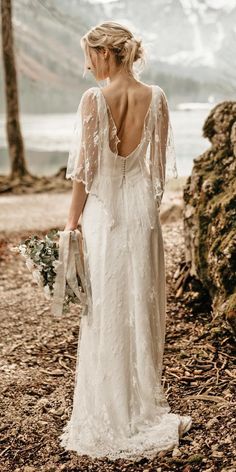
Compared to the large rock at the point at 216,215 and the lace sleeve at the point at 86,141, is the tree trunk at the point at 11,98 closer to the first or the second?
the large rock at the point at 216,215

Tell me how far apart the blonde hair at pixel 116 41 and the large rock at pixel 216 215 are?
1.85m

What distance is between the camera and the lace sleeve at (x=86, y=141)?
3312 mm

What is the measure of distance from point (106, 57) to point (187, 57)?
17932 centimetres

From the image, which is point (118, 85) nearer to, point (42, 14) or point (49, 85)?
point (42, 14)

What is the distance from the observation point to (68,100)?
166 meters

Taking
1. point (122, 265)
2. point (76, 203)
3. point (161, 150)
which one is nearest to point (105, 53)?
point (161, 150)

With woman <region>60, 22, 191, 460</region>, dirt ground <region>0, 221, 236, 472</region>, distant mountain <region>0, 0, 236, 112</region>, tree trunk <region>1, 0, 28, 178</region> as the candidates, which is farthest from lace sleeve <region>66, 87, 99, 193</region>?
distant mountain <region>0, 0, 236, 112</region>

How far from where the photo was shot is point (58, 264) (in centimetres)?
348

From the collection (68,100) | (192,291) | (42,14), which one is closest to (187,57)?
(68,100)

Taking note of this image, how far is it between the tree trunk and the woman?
491 inches

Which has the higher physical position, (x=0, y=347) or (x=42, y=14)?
(x=42, y=14)

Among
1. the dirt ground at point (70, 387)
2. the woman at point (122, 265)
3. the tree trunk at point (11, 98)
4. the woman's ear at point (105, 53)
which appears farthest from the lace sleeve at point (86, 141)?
the tree trunk at point (11, 98)

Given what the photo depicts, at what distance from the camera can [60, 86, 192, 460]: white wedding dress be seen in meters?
3.46

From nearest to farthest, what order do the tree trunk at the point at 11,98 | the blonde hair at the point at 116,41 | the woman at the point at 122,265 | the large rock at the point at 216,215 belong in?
the blonde hair at the point at 116,41, the woman at the point at 122,265, the large rock at the point at 216,215, the tree trunk at the point at 11,98
